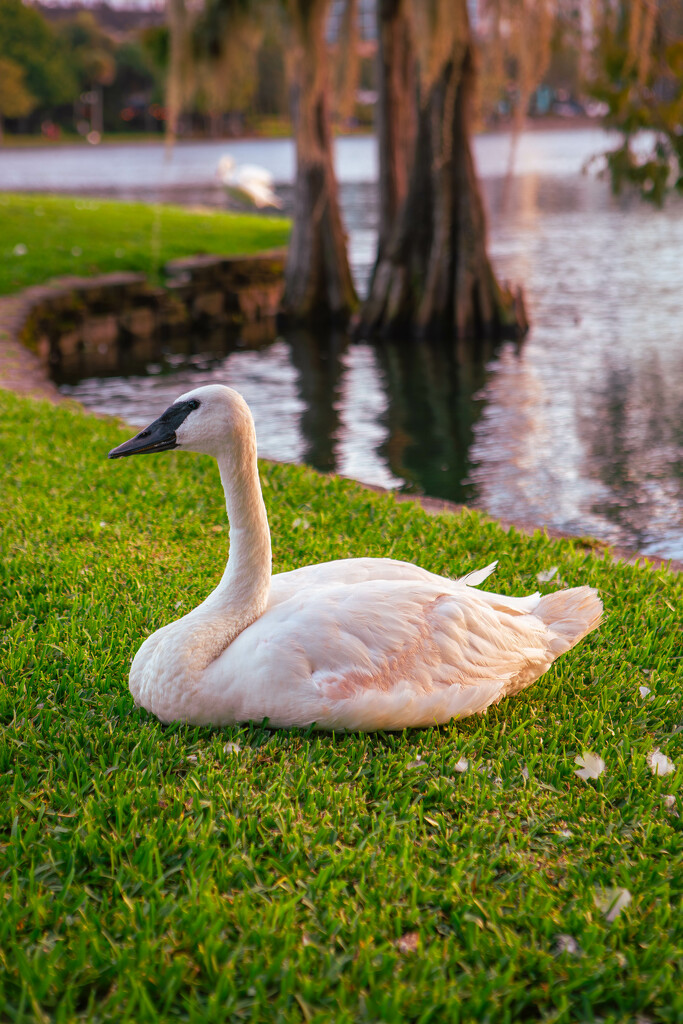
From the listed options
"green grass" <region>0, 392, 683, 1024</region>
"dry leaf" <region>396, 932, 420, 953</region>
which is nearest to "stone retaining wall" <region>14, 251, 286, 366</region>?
"green grass" <region>0, 392, 683, 1024</region>

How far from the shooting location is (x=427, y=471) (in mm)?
7719

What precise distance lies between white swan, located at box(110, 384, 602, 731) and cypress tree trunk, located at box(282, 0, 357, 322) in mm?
10078

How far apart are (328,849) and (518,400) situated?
763cm

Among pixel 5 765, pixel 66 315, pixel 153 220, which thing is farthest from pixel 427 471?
pixel 153 220

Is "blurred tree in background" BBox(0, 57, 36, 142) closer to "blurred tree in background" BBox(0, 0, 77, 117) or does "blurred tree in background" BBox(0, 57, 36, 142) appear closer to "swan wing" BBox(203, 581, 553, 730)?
"blurred tree in background" BBox(0, 0, 77, 117)

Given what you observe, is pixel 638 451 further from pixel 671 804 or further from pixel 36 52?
pixel 36 52

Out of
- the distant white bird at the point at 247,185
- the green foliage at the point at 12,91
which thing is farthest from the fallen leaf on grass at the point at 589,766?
the green foliage at the point at 12,91

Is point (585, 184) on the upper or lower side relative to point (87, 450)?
upper

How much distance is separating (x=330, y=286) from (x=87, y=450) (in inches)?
317

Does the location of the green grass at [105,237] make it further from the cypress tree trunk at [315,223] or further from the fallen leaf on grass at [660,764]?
the fallen leaf on grass at [660,764]

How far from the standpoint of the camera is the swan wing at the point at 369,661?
325cm

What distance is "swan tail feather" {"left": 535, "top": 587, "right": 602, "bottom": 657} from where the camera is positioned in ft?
12.1

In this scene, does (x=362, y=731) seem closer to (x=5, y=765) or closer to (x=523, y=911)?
(x=523, y=911)

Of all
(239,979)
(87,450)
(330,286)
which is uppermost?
(330,286)
